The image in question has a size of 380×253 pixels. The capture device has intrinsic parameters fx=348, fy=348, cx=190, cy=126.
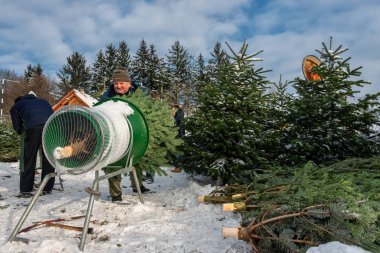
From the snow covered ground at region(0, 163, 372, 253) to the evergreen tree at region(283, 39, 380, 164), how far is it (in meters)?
2.38

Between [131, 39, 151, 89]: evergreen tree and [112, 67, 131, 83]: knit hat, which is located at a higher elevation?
[131, 39, 151, 89]: evergreen tree

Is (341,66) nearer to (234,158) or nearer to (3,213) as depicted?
(234,158)

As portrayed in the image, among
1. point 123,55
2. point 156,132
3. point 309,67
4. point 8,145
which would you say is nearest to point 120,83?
point 156,132

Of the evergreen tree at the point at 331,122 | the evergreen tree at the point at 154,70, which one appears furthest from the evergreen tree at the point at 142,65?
the evergreen tree at the point at 331,122

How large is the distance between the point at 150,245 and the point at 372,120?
5.38 metres

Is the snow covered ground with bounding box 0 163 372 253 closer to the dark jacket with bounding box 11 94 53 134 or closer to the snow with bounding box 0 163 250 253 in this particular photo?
the snow with bounding box 0 163 250 253

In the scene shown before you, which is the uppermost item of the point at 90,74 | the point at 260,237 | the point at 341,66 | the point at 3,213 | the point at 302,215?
the point at 90,74

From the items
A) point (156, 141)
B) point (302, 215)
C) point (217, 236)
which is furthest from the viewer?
point (156, 141)

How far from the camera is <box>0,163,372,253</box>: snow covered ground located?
10.4 feet

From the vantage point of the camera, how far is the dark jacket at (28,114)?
19.0ft

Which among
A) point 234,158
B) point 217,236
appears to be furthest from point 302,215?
point 234,158

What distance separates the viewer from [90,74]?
47406 millimetres

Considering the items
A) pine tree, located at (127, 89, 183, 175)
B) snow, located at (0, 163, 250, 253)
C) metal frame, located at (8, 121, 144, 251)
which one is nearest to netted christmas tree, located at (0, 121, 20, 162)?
snow, located at (0, 163, 250, 253)

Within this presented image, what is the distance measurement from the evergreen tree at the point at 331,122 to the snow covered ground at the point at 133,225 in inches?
93.7
